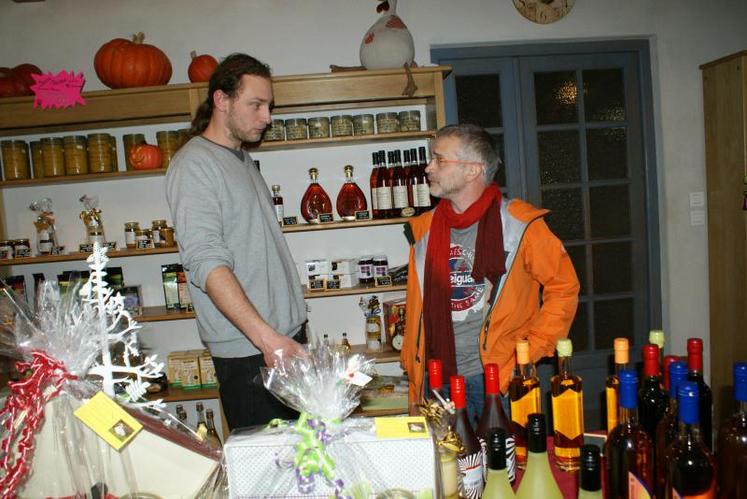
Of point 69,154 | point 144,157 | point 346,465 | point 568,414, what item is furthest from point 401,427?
point 69,154

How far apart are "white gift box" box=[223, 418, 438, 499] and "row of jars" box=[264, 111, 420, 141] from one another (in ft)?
7.42

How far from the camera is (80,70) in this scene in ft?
10.2

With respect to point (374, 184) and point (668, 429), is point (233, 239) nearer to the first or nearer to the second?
point (668, 429)

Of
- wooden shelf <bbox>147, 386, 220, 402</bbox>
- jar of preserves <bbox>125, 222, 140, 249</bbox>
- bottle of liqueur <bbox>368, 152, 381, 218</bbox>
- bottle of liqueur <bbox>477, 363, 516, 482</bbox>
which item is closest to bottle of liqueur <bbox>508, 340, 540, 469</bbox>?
bottle of liqueur <bbox>477, 363, 516, 482</bbox>

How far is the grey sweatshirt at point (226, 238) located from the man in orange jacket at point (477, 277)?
0.48 metres

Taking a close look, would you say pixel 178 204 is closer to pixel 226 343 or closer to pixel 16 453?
pixel 226 343

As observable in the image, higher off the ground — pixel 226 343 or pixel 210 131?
pixel 210 131

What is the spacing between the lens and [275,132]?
2941 mm

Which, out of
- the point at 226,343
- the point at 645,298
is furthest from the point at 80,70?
the point at 645,298

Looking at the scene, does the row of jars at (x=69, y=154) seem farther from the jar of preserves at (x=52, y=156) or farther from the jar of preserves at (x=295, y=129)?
the jar of preserves at (x=295, y=129)

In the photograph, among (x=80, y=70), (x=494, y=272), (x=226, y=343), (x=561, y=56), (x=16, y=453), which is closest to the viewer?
(x=16, y=453)

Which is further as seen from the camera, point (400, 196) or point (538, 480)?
point (400, 196)

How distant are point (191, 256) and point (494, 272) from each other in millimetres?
959

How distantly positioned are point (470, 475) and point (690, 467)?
1.18 ft
